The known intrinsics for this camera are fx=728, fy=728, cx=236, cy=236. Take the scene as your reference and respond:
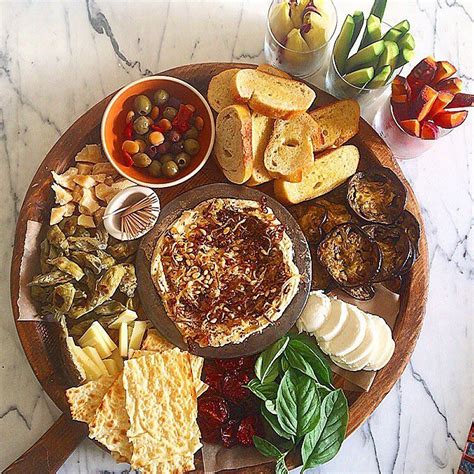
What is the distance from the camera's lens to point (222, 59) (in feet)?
9.97

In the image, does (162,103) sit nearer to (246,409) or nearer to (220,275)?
(220,275)

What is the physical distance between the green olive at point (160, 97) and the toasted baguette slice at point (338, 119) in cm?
56

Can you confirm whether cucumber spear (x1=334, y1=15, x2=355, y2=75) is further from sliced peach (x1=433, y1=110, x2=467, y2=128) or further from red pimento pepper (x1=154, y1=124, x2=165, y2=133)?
red pimento pepper (x1=154, y1=124, x2=165, y2=133)

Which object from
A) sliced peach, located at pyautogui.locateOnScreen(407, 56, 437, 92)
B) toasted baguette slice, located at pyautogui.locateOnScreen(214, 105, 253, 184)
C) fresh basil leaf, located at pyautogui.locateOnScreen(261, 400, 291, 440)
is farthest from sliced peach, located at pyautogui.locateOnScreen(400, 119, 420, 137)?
fresh basil leaf, located at pyautogui.locateOnScreen(261, 400, 291, 440)

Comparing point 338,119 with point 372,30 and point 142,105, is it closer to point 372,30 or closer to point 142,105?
point 372,30

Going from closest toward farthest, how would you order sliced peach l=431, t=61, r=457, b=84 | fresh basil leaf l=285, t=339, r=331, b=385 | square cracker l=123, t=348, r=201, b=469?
square cracker l=123, t=348, r=201, b=469
fresh basil leaf l=285, t=339, r=331, b=385
sliced peach l=431, t=61, r=457, b=84

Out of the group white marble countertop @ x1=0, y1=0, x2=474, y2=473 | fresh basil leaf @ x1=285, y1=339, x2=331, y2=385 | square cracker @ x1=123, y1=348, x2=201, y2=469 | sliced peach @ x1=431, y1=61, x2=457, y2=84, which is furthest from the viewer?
white marble countertop @ x1=0, y1=0, x2=474, y2=473

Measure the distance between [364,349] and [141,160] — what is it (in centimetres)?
108

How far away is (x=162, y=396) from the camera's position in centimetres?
256

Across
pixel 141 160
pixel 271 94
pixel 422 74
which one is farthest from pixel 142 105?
pixel 422 74

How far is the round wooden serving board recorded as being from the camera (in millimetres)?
2662

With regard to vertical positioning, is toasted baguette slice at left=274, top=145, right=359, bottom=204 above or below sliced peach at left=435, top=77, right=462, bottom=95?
below

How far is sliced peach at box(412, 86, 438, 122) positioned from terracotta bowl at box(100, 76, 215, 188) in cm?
77


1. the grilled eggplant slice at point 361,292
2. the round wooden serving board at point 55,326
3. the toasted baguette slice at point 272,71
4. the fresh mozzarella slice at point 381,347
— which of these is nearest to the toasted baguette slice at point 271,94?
the toasted baguette slice at point 272,71
